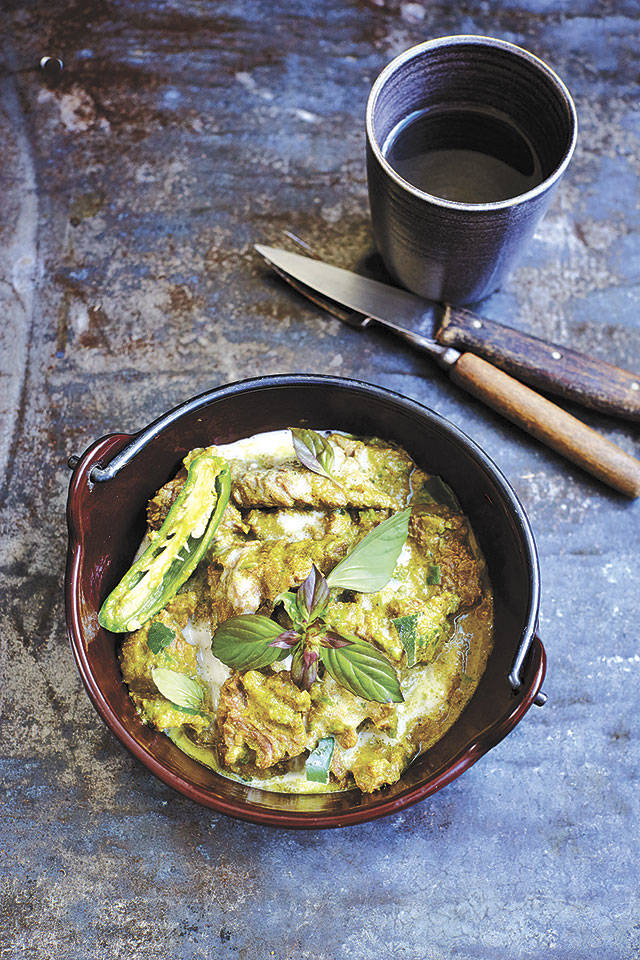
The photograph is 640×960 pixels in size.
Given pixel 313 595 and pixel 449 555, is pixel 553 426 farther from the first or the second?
pixel 313 595

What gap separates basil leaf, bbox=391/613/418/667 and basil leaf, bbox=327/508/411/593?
0.11 metres

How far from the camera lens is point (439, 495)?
75.1 inches

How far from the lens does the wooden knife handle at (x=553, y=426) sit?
6.75 feet

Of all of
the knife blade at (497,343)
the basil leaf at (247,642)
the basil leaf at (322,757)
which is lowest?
the basil leaf at (322,757)

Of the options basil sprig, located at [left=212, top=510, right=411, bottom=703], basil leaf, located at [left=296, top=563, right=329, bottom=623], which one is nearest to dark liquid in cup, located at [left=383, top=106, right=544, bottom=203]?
basil sprig, located at [left=212, top=510, right=411, bottom=703]

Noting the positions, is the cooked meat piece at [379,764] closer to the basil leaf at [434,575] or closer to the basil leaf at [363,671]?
the basil leaf at [363,671]

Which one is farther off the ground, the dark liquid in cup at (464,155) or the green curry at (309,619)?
the dark liquid in cup at (464,155)

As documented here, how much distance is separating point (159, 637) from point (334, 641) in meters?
0.40

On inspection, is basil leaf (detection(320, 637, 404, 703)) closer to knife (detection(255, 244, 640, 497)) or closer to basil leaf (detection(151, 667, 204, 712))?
basil leaf (detection(151, 667, 204, 712))

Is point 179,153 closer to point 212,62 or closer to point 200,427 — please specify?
point 212,62

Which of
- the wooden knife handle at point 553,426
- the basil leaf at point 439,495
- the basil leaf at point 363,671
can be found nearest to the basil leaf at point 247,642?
the basil leaf at point 363,671

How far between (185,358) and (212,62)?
995 mm

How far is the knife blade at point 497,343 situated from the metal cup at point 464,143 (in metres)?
0.07

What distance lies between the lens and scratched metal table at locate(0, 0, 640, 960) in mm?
1884
